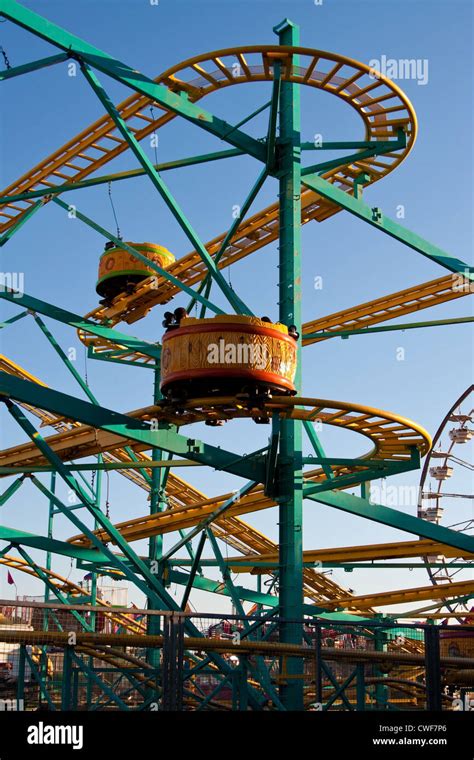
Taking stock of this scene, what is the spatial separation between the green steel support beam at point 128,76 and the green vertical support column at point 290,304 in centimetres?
55

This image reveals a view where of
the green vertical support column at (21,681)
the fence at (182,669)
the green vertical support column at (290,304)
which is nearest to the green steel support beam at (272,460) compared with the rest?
the green vertical support column at (290,304)

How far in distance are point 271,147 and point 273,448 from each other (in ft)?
15.2

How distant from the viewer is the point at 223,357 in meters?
13.0

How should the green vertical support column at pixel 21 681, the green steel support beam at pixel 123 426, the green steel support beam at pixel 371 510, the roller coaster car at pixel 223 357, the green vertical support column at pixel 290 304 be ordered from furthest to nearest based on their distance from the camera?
the green steel support beam at pixel 371 510 < the green vertical support column at pixel 290 304 < the green steel support beam at pixel 123 426 < the roller coaster car at pixel 223 357 < the green vertical support column at pixel 21 681

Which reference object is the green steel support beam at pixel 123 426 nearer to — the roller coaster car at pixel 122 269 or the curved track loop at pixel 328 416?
the curved track loop at pixel 328 416

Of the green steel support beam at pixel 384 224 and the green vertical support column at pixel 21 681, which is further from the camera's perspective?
the green steel support beam at pixel 384 224

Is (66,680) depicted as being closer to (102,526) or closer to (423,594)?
(102,526)

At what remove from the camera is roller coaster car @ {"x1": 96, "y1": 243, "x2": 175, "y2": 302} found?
21.6 m

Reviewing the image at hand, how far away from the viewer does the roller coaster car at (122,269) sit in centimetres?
2162

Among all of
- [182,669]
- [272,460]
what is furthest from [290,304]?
[182,669]

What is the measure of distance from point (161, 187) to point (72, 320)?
399 centimetres

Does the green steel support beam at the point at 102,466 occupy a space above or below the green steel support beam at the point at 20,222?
below
